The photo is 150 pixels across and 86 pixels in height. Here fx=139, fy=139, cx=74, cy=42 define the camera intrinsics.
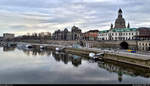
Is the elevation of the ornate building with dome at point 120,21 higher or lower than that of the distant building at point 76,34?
higher

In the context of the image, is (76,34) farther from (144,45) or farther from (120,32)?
(144,45)

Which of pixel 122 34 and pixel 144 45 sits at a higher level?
pixel 122 34

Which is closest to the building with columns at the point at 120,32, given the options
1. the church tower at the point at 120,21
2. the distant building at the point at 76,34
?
the church tower at the point at 120,21

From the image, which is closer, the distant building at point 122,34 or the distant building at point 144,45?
the distant building at point 144,45

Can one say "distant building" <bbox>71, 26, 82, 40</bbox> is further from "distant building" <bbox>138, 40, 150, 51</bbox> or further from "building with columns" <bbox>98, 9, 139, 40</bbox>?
"distant building" <bbox>138, 40, 150, 51</bbox>

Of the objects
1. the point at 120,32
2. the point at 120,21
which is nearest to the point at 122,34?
the point at 120,32

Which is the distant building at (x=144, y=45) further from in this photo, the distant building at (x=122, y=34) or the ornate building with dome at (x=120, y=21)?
the ornate building with dome at (x=120, y=21)

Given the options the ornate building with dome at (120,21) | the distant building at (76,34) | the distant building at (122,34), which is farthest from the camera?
the distant building at (76,34)

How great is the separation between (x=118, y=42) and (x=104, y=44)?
11.3 metres

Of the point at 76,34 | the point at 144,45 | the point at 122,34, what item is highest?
the point at 76,34

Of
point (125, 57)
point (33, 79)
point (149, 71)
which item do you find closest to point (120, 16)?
point (125, 57)

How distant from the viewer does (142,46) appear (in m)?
83.3

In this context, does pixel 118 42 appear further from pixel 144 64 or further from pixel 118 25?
pixel 144 64

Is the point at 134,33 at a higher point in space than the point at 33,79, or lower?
higher
